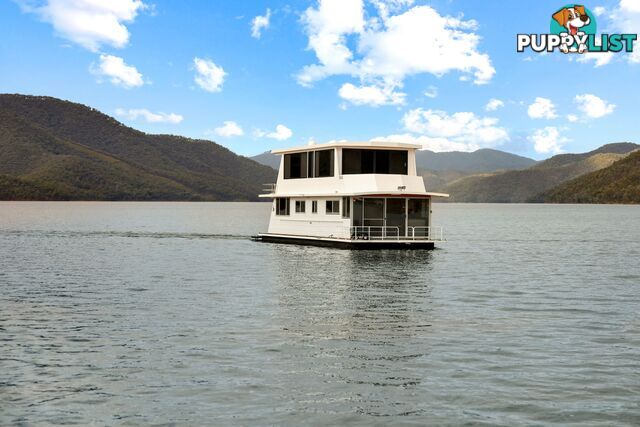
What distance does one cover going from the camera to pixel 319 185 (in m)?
48.0

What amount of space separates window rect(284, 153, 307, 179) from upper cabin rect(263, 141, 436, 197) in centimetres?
171

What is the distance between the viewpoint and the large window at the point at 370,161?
152 feet

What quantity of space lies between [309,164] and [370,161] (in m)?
5.09

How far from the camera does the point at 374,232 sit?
45.3 metres

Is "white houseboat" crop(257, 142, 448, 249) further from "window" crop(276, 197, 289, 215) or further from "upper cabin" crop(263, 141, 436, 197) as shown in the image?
"window" crop(276, 197, 289, 215)

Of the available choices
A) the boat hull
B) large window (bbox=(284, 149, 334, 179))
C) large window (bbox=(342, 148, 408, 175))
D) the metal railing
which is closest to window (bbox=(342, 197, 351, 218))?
the metal railing

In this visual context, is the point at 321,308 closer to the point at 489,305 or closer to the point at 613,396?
the point at 489,305

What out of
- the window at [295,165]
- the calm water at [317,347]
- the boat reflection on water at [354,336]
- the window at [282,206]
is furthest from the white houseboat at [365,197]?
the calm water at [317,347]

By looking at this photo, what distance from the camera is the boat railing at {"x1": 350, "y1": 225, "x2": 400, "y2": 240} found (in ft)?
145

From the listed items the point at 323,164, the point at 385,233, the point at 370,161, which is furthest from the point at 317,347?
the point at 323,164

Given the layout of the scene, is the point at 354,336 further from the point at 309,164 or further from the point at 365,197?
the point at 309,164

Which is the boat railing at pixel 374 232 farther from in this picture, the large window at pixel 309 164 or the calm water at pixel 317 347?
the calm water at pixel 317 347

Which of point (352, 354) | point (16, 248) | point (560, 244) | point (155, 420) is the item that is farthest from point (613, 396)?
point (560, 244)

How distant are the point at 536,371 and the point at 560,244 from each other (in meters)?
54.4
